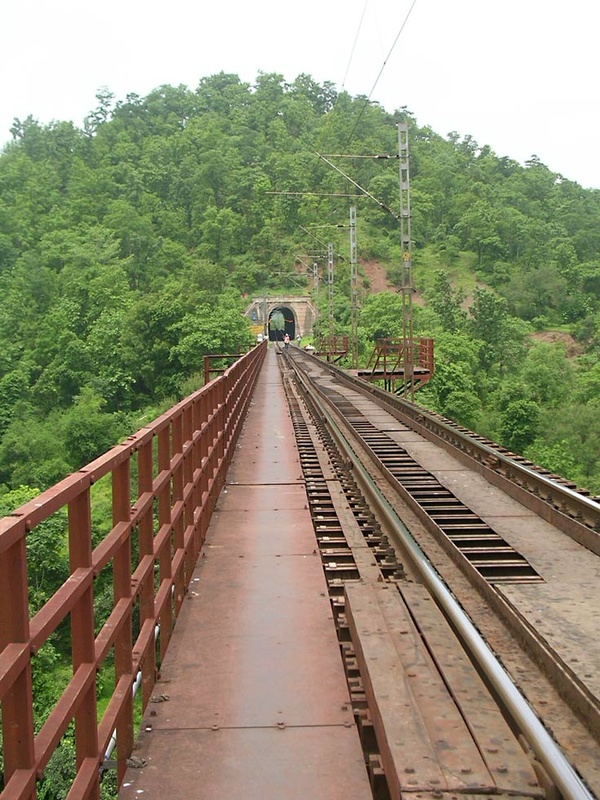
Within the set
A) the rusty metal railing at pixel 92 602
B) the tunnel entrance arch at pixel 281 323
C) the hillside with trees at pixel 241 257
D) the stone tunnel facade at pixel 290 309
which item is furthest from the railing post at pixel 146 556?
the tunnel entrance arch at pixel 281 323

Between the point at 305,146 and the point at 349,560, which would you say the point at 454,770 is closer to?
the point at 349,560

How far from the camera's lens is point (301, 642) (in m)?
5.16

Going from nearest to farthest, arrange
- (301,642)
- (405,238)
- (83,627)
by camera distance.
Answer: (83,627)
(301,642)
(405,238)

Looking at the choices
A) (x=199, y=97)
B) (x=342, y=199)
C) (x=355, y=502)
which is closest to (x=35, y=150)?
(x=199, y=97)

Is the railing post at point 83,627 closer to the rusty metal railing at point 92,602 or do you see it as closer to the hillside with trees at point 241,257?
the rusty metal railing at point 92,602

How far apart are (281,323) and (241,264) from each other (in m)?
11.0

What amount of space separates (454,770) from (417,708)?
20.7 inches

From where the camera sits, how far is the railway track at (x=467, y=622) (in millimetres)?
3455

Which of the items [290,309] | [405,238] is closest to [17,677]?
[405,238]

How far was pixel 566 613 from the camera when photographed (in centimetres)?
597

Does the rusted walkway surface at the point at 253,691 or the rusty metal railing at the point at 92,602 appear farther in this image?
the rusted walkway surface at the point at 253,691

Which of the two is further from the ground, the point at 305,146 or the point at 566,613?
the point at 305,146

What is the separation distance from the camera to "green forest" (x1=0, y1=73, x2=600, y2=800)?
44.7m

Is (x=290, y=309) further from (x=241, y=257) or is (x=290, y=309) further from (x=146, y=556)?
(x=146, y=556)
